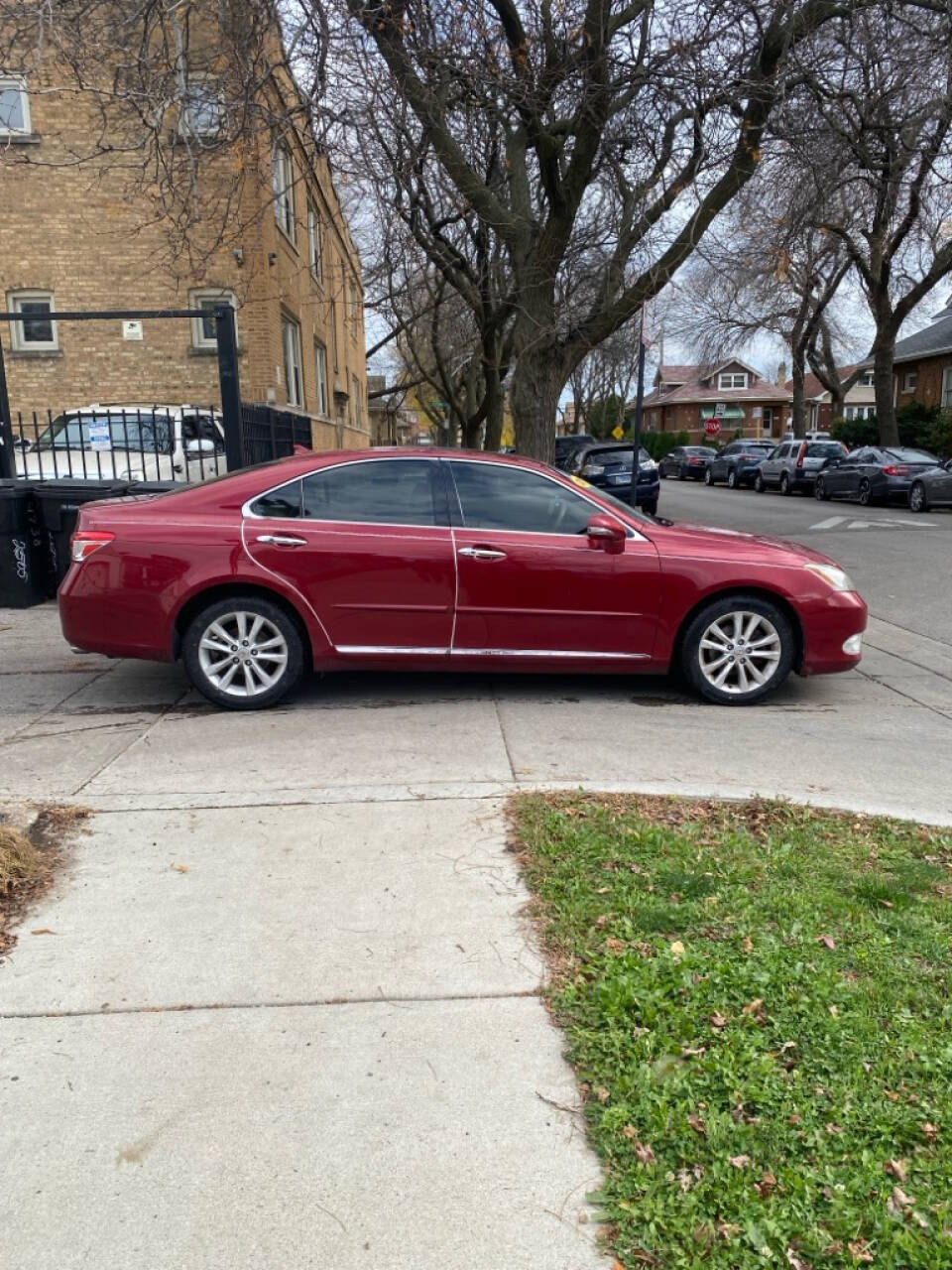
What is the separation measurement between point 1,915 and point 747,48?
11.3 meters

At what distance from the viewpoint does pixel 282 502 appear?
228 inches

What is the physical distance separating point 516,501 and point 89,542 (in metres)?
2.57

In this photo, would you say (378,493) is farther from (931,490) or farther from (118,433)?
(931,490)

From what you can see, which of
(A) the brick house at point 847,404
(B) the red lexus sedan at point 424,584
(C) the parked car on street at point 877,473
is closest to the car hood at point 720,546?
(B) the red lexus sedan at point 424,584

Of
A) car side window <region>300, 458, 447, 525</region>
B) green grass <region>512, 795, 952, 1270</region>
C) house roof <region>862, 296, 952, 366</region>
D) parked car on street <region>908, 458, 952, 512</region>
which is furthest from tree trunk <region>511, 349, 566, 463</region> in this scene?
house roof <region>862, 296, 952, 366</region>

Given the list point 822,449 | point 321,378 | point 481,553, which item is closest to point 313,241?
point 321,378

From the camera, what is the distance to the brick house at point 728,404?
71875 millimetres

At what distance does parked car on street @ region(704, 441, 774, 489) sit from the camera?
112 feet

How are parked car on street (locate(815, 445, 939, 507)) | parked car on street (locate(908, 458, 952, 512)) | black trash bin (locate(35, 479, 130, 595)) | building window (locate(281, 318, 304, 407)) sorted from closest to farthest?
black trash bin (locate(35, 479, 130, 595)) → building window (locate(281, 318, 304, 407)) → parked car on street (locate(908, 458, 952, 512)) → parked car on street (locate(815, 445, 939, 507))

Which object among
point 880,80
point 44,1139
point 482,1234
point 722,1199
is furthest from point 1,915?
point 880,80

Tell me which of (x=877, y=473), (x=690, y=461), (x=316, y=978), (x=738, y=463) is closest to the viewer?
(x=316, y=978)

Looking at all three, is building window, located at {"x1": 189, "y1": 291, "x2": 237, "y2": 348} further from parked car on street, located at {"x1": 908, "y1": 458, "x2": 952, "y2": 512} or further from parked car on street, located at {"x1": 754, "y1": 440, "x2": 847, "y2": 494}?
parked car on street, located at {"x1": 754, "y1": 440, "x2": 847, "y2": 494}

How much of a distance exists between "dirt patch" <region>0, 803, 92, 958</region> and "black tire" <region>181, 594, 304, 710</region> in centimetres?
158

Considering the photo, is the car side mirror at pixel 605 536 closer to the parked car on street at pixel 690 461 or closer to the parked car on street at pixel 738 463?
the parked car on street at pixel 738 463
